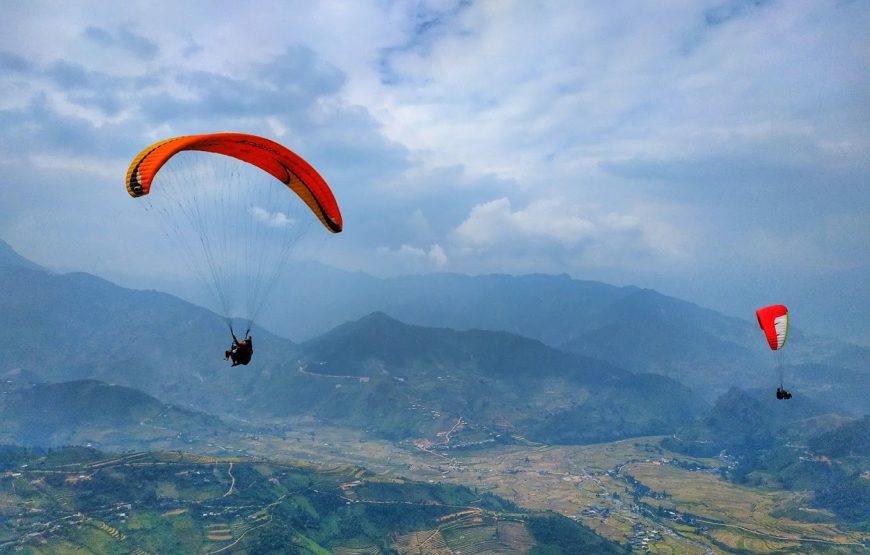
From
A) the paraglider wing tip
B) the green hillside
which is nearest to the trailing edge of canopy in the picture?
the paraglider wing tip

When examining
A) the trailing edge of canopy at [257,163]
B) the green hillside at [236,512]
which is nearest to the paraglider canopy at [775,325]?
the trailing edge of canopy at [257,163]

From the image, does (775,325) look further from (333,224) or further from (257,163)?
(257,163)

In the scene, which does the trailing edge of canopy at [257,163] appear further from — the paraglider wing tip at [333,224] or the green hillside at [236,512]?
the green hillside at [236,512]

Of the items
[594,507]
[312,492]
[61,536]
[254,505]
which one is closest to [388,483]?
[312,492]

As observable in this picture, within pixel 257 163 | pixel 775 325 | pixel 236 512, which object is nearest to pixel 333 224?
pixel 257 163

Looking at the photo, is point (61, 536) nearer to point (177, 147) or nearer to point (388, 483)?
point (388, 483)

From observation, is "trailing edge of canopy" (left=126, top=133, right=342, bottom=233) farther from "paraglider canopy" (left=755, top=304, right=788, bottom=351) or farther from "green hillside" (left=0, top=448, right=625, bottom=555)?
"green hillside" (left=0, top=448, right=625, bottom=555)
